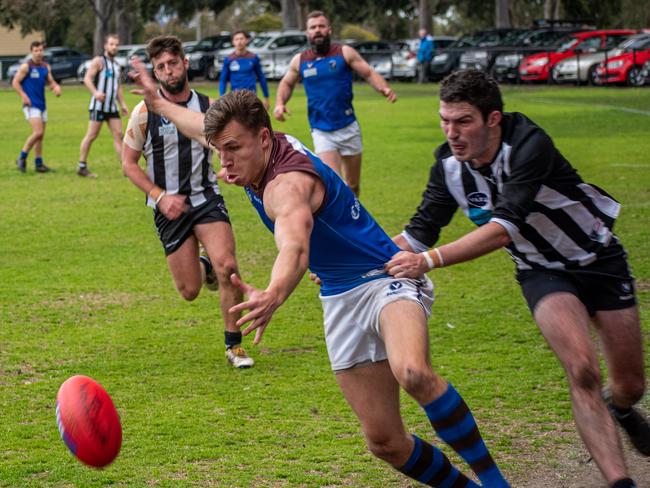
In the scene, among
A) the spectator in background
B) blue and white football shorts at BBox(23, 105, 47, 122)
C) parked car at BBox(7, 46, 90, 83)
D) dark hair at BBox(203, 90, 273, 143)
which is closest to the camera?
dark hair at BBox(203, 90, 273, 143)

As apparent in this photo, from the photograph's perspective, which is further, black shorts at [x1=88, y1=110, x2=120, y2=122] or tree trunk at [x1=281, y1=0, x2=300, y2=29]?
tree trunk at [x1=281, y1=0, x2=300, y2=29]

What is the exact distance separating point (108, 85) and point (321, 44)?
6.61 metres

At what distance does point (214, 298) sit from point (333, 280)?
528 centimetres

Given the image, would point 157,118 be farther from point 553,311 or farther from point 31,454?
point 553,311

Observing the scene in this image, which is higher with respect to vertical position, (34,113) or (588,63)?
(34,113)

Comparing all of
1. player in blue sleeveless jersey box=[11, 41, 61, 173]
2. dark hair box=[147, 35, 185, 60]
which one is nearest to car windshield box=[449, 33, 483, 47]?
player in blue sleeveless jersey box=[11, 41, 61, 173]

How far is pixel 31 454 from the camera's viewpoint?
20.4 feet

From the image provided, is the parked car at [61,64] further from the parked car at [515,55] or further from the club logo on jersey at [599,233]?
the club logo on jersey at [599,233]

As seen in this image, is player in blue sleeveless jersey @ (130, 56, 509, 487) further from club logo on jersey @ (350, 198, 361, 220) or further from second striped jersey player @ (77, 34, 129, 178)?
second striped jersey player @ (77, 34, 129, 178)

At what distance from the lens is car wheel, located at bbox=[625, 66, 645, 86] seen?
3475 centimetres

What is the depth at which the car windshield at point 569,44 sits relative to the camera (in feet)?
126

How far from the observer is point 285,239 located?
4.64 meters

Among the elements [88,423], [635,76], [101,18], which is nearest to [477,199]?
[88,423]

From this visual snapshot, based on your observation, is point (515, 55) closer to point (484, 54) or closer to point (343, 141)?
point (484, 54)
